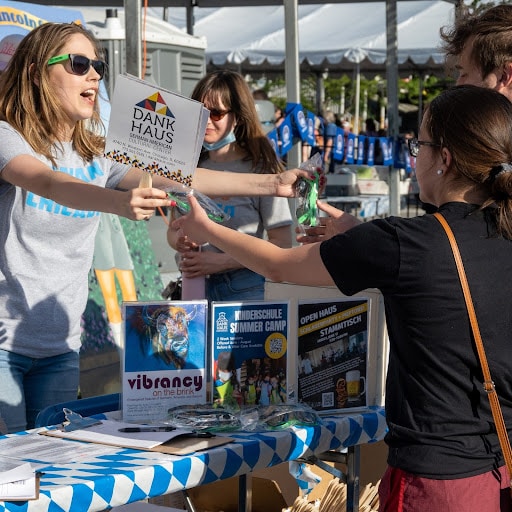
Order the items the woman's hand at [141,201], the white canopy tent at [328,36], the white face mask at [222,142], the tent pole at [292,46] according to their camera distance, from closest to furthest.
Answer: the woman's hand at [141,201] < the white face mask at [222,142] < the tent pole at [292,46] < the white canopy tent at [328,36]

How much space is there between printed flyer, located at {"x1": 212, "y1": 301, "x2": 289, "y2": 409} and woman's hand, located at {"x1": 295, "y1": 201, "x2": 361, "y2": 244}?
9.6 inches

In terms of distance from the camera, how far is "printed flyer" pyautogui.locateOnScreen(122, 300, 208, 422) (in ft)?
8.30

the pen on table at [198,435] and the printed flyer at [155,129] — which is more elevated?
the printed flyer at [155,129]

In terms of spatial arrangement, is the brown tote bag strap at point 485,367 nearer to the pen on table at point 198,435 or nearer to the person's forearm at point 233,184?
the pen on table at point 198,435

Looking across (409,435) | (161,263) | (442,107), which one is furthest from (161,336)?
(161,263)

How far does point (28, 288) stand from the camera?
2.81 m

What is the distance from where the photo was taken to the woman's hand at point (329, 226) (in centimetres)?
276

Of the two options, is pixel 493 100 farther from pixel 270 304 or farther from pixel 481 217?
pixel 270 304

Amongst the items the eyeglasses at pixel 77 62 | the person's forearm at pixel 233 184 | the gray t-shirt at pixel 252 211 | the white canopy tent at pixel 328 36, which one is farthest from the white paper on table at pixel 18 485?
the white canopy tent at pixel 328 36

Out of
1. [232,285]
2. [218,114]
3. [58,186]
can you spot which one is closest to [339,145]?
[218,114]

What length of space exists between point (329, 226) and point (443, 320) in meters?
0.84

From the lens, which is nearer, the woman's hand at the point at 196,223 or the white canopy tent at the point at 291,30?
the woman's hand at the point at 196,223

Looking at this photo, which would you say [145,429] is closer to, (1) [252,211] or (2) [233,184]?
(2) [233,184]

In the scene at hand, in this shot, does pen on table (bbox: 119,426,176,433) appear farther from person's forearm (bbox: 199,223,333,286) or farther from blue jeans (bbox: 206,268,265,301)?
blue jeans (bbox: 206,268,265,301)
